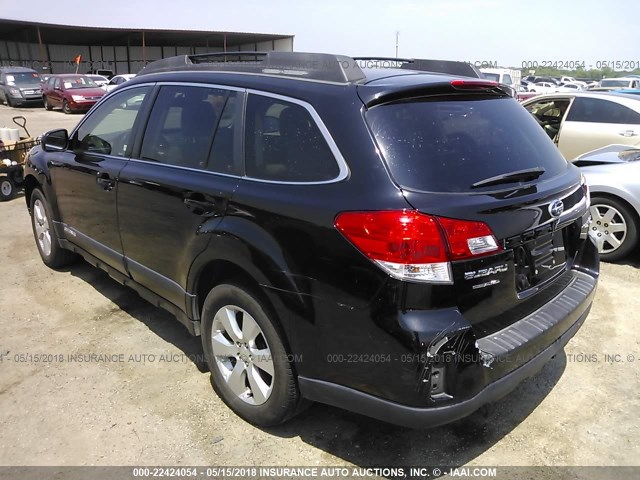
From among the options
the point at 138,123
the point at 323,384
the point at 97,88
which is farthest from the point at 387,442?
the point at 97,88

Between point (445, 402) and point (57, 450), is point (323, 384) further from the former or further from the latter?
point (57, 450)

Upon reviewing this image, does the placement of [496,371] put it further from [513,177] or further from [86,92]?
[86,92]

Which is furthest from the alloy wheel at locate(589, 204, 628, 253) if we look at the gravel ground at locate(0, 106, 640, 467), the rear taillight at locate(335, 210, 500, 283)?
the rear taillight at locate(335, 210, 500, 283)

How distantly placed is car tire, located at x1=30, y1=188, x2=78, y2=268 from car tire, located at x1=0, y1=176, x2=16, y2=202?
11.2 ft

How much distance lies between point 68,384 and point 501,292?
105 inches

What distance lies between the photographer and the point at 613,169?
5.11 m

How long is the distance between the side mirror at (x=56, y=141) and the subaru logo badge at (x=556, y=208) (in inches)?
151

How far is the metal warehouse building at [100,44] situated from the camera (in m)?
36.4

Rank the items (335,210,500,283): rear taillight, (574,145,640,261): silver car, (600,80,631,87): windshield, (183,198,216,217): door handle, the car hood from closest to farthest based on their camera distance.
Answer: (335,210,500,283): rear taillight → (183,198,216,217): door handle → (574,145,640,261): silver car → (600,80,631,87): windshield → the car hood

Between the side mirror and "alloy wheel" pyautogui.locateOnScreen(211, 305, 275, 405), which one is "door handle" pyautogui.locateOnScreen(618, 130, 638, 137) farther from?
the side mirror

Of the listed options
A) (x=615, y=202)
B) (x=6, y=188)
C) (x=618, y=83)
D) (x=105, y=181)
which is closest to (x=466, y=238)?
(x=105, y=181)

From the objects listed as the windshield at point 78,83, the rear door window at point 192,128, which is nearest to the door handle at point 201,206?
the rear door window at point 192,128

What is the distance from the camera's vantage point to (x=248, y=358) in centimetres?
275

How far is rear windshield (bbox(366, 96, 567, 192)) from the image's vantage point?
2.21 m
